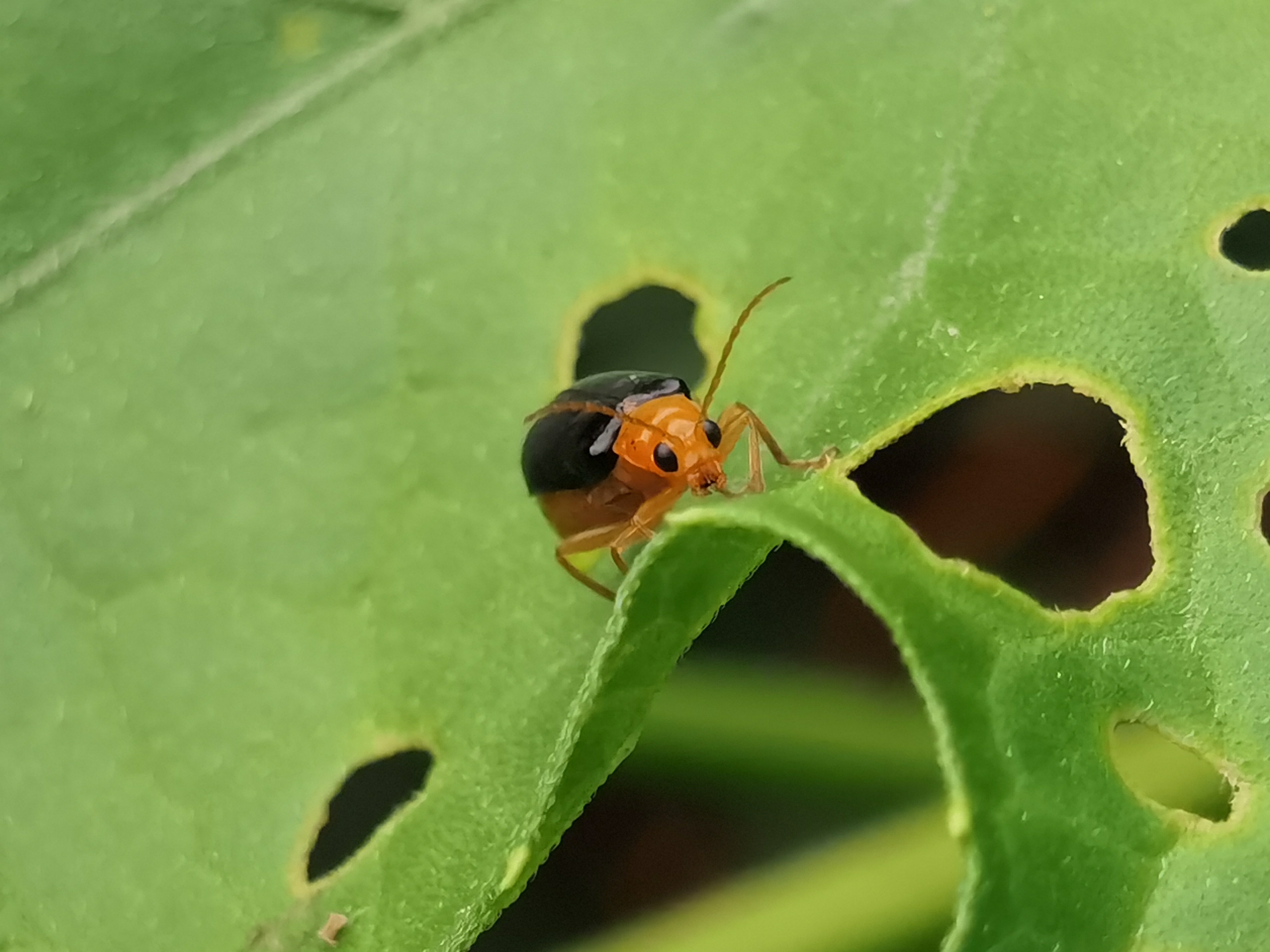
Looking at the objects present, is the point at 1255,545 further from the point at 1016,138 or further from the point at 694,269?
the point at 694,269

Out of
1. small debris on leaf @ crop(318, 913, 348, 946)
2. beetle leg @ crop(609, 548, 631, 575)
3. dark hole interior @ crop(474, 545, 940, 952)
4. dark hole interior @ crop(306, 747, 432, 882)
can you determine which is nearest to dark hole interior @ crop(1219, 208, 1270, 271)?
beetle leg @ crop(609, 548, 631, 575)

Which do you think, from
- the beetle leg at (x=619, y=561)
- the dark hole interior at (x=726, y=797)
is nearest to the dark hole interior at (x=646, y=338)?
the beetle leg at (x=619, y=561)

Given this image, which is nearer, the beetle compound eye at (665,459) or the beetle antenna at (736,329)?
the beetle antenna at (736,329)

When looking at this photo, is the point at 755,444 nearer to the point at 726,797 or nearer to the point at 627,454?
the point at 627,454

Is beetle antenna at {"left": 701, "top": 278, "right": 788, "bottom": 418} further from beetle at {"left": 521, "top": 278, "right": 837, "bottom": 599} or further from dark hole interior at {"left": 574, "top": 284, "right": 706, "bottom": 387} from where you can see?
dark hole interior at {"left": 574, "top": 284, "right": 706, "bottom": 387}

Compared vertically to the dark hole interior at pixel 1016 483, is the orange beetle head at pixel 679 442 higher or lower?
higher

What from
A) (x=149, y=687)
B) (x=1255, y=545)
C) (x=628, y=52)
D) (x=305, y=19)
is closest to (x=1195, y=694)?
(x=1255, y=545)

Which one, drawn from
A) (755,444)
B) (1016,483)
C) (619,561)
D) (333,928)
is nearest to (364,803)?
(333,928)

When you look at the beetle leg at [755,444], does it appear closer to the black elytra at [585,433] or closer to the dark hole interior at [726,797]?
the black elytra at [585,433]
